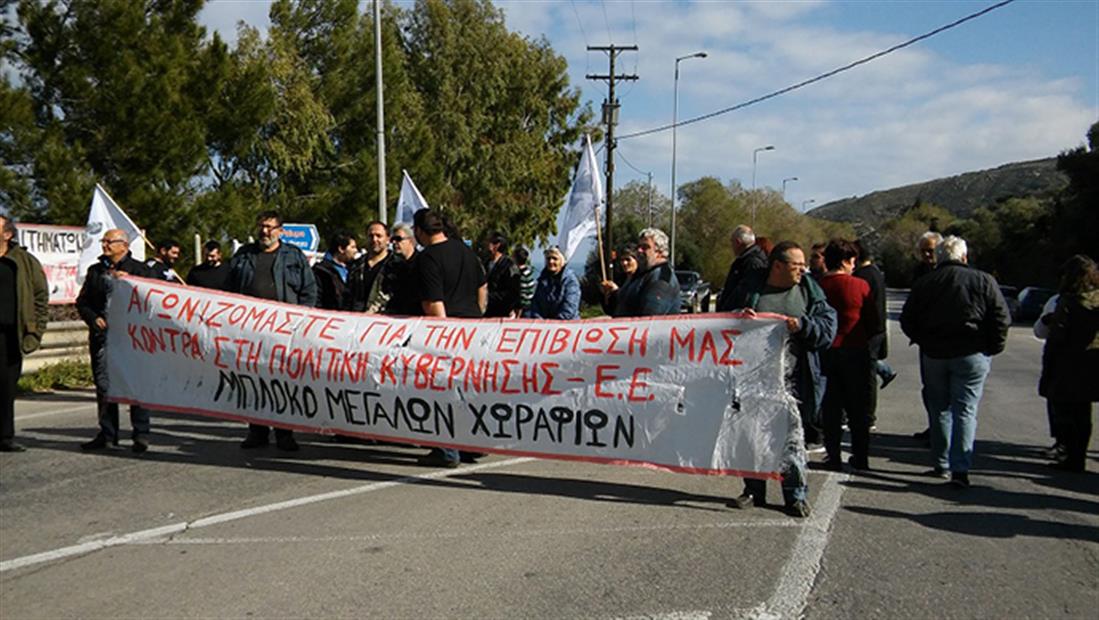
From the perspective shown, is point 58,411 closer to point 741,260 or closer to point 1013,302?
point 741,260

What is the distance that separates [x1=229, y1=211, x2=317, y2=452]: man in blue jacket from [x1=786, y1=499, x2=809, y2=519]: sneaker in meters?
4.22

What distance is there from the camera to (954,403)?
277 inches

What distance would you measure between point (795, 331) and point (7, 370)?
6416 mm

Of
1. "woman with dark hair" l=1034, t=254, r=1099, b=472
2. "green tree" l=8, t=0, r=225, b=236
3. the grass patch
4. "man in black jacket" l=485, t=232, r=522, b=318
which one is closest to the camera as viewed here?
"woman with dark hair" l=1034, t=254, r=1099, b=472

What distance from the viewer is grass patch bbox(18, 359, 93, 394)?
40.1 ft

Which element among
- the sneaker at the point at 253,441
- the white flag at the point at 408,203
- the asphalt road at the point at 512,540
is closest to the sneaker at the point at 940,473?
the asphalt road at the point at 512,540

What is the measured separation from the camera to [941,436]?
716 cm

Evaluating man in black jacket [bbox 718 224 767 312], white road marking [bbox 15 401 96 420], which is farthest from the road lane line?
white road marking [bbox 15 401 96 420]

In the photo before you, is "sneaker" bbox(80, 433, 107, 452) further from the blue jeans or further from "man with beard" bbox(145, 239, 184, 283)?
the blue jeans

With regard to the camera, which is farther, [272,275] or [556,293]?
[556,293]

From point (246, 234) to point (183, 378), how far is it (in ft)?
48.4

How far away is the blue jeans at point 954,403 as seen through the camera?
6.90 metres

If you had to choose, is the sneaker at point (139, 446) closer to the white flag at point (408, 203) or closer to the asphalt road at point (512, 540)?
the asphalt road at point (512, 540)

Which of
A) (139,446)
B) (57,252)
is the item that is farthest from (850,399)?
(57,252)
